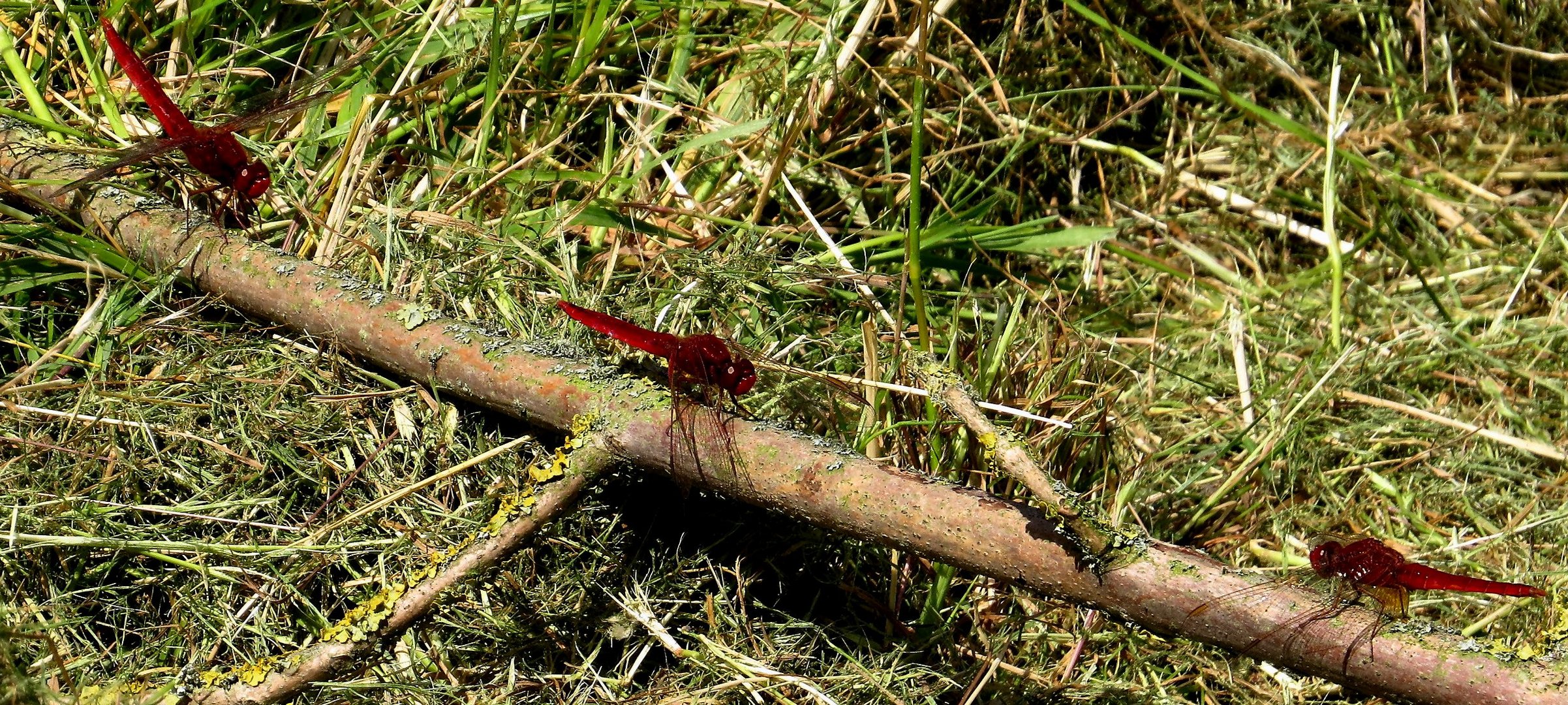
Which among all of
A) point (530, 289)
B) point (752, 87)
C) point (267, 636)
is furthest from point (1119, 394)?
point (267, 636)

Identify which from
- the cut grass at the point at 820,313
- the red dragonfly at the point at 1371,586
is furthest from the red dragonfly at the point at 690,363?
the red dragonfly at the point at 1371,586

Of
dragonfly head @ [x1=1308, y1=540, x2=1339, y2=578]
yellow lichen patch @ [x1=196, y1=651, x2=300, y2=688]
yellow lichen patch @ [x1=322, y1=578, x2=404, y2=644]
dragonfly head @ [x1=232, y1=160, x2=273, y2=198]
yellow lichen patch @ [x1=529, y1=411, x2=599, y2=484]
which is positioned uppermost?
dragonfly head @ [x1=232, y1=160, x2=273, y2=198]

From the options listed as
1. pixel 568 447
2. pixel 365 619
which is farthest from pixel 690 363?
pixel 365 619

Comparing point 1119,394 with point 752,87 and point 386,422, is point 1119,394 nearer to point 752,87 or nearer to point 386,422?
point 752,87

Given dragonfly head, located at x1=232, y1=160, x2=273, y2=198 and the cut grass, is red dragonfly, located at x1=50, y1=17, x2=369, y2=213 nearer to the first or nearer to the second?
dragonfly head, located at x1=232, y1=160, x2=273, y2=198

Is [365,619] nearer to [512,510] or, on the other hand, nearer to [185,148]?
[512,510]

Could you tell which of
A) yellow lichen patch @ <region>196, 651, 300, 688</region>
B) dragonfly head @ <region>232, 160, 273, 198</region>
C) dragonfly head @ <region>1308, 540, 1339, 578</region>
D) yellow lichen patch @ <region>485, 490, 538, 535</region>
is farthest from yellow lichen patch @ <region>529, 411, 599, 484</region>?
dragonfly head @ <region>1308, 540, 1339, 578</region>

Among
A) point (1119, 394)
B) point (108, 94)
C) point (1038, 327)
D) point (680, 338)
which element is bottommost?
point (1119, 394)
